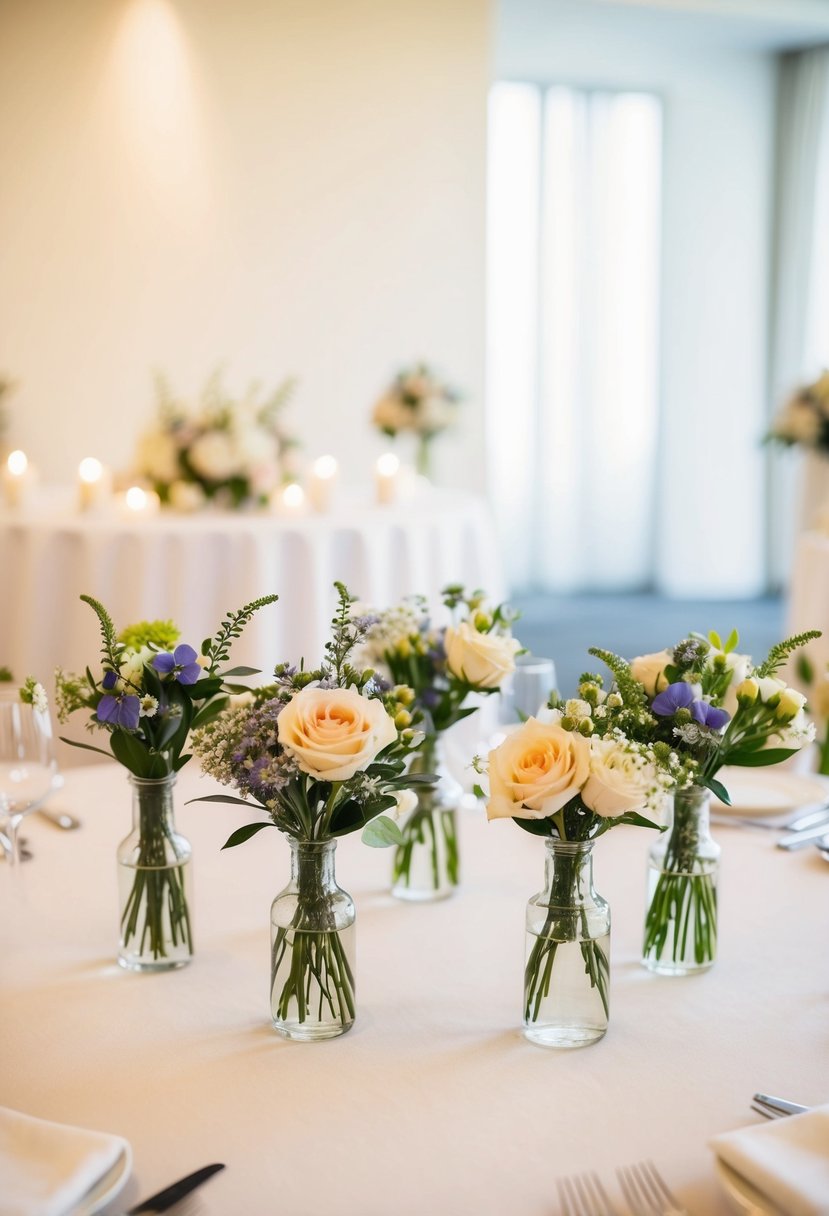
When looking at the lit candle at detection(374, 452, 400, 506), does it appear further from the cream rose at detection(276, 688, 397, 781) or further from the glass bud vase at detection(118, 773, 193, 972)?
the cream rose at detection(276, 688, 397, 781)

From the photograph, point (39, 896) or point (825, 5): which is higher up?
point (825, 5)

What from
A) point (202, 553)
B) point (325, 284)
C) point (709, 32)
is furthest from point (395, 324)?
point (202, 553)

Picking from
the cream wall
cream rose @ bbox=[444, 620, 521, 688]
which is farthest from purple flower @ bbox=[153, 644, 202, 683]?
the cream wall

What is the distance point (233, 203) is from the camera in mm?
6676

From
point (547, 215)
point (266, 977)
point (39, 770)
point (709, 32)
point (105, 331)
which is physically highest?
point (709, 32)

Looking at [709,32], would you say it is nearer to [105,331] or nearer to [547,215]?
[547,215]

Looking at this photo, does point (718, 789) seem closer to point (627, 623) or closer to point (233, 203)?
point (233, 203)

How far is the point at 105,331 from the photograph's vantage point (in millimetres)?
6574

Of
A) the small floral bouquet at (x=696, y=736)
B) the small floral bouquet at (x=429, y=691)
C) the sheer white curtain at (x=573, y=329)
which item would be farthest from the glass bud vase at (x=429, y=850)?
the sheer white curtain at (x=573, y=329)

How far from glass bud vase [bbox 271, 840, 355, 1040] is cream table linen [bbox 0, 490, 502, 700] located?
2.38 metres

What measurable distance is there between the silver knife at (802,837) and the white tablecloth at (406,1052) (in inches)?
3.3

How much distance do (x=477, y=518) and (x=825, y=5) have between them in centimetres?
542

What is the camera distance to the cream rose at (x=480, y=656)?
1353 millimetres

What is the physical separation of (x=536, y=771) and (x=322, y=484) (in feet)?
9.41
